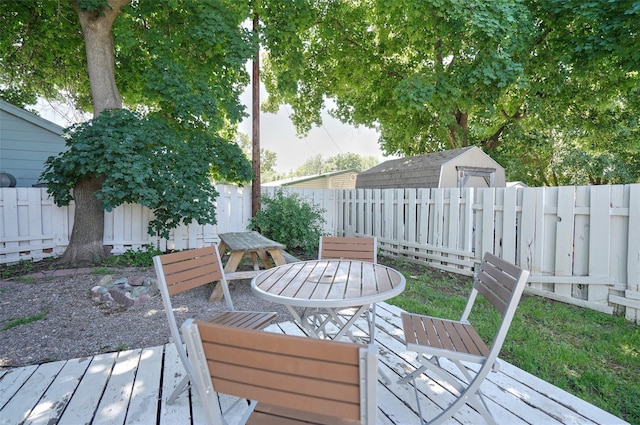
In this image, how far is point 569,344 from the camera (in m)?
2.90

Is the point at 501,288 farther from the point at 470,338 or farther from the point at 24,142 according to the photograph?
the point at 24,142

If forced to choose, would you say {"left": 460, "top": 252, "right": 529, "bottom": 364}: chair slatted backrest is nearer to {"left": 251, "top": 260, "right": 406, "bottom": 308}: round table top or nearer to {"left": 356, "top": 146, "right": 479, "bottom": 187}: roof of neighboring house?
{"left": 251, "top": 260, "right": 406, "bottom": 308}: round table top

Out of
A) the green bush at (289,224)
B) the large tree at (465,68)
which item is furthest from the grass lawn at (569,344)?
the large tree at (465,68)

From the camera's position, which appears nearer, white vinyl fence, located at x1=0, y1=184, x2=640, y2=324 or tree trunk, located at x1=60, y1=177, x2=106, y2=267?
white vinyl fence, located at x1=0, y1=184, x2=640, y2=324

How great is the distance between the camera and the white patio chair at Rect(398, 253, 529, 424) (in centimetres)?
154

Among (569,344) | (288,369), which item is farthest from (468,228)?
(288,369)

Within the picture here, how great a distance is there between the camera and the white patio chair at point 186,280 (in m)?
1.90

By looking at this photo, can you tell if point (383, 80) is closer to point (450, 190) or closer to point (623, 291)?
point (450, 190)

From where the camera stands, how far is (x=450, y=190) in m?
5.61

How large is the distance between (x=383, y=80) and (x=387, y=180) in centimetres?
349

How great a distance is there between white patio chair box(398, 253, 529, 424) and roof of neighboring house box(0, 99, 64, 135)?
1042cm

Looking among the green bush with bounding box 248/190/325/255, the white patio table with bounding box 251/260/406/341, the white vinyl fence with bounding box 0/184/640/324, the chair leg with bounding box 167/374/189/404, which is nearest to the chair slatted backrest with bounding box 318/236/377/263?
the white patio table with bounding box 251/260/406/341

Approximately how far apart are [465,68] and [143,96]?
25.4 ft

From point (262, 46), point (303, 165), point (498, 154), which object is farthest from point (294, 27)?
point (303, 165)
